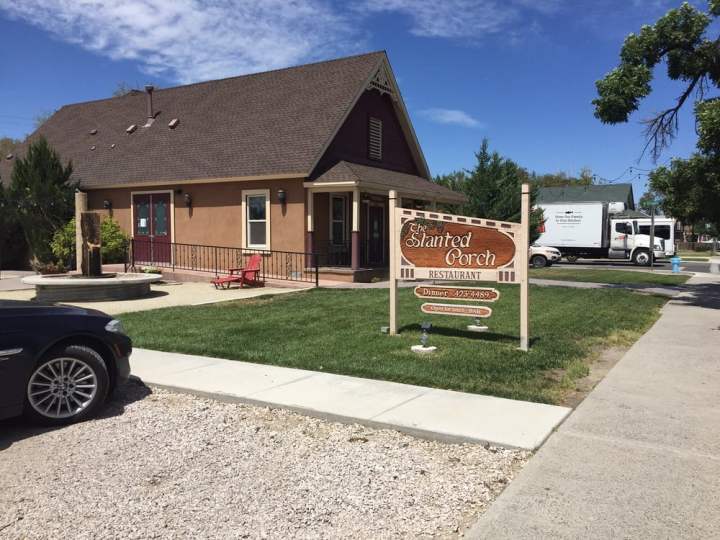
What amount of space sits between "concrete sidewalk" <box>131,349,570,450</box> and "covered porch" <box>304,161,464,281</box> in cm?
976

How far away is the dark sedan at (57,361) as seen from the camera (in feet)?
15.7

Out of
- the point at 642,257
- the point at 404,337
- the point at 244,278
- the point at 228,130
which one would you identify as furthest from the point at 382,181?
the point at 642,257

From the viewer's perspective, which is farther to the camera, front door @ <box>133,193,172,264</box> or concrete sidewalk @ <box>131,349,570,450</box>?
front door @ <box>133,193,172,264</box>

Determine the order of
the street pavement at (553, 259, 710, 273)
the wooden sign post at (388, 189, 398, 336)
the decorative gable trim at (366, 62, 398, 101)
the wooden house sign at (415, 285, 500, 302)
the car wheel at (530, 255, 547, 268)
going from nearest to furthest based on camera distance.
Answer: the wooden house sign at (415, 285, 500, 302) < the wooden sign post at (388, 189, 398, 336) < the decorative gable trim at (366, 62, 398, 101) < the street pavement at (553, 259, 710, 273) < the car wheel at (530, 255, 547, 268)

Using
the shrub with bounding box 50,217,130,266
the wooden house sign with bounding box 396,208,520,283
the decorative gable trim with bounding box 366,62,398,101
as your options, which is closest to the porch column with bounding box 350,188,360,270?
the decorative gable trim with bounding box 366,62,398,101

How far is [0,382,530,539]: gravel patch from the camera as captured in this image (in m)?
3.36

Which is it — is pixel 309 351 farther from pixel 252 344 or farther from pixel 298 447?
pixel 298 447

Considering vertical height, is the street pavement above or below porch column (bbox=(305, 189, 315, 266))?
below

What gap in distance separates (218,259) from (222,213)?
1.45m

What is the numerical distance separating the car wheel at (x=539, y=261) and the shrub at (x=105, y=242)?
18.7m

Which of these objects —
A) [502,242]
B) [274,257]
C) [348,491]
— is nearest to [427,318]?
[502,242]

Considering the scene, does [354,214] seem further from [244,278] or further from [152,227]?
[152,227]

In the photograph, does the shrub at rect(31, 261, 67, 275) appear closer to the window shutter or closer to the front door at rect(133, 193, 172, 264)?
the front door at rect(133, 193, 172, 264)

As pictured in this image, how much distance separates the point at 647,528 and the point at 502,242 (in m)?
4.73
